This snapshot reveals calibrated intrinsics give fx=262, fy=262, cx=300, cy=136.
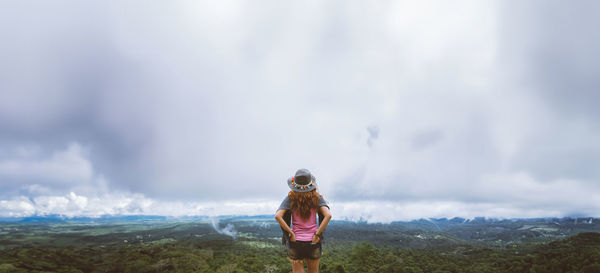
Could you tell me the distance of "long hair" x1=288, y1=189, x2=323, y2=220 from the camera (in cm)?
531

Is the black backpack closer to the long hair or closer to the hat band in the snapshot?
the long hair

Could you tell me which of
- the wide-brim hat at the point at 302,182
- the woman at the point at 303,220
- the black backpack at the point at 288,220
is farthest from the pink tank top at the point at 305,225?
the wide-brim hat at the point at 302,182

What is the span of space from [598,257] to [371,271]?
65568mm

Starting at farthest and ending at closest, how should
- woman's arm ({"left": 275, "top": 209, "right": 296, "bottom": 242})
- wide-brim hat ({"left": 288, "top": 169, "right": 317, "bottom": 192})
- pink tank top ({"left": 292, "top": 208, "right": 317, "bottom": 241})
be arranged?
1. pink tank top ({"left": 292, "top": 208, "right": 317, "bottom": 241})
2. wide-brim hat ({"left": 288, "top": 169, "right": 317, "bottom": 192})
3. woman's arm ({"left": 275, "top": 209, "right": 296, "bottom": 242})

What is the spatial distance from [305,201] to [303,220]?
1.37 ft

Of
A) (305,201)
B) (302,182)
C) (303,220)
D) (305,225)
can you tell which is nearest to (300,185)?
(302,182)

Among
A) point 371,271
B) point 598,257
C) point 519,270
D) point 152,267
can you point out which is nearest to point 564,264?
point 598,257

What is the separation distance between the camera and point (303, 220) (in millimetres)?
5395

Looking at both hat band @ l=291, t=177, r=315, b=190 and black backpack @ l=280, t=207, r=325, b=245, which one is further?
black backpack @ l=280, t=207, r=325, b=245

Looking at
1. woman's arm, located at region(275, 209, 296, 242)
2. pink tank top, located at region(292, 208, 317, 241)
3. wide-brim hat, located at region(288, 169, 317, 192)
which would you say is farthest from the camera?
pink tank top, located at region(292, 208, 317, 241)

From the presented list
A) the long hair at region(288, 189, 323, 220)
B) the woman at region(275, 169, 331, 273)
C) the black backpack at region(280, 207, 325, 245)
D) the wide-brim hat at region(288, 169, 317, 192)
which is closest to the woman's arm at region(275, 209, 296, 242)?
the woman at region(275, 169, 331, 273)

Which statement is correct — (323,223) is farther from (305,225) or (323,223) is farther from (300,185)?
(300,185)

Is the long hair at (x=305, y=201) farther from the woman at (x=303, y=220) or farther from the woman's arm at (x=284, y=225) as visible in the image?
the woman's arm at (x=284, y=225)

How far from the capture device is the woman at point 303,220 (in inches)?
206
